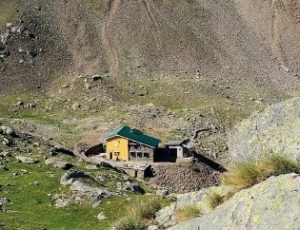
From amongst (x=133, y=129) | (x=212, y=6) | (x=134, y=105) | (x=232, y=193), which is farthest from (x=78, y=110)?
(x=232, y=193)

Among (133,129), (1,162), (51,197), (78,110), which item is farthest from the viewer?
(78,110)

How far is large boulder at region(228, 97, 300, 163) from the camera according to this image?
14734 millimetres

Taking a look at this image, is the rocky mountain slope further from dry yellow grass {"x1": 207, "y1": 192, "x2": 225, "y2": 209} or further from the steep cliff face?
dry yellow grass {"x1": 207, "y1": 192, "x2": 225, "y2": 209}

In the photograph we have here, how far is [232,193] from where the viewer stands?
1549 cm

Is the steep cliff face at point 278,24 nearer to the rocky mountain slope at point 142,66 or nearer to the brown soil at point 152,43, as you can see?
the brown soil at point 152,43

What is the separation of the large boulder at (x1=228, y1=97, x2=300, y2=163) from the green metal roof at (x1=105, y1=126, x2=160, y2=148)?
188 feet

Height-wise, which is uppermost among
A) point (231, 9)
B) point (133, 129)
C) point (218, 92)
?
point (231, 9)

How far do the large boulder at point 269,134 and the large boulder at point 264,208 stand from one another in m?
1.37

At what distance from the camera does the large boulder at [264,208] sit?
1200 centimetres

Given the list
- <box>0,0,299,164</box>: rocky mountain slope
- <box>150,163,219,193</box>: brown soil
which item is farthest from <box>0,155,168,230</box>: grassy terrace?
<box>0,0,299,164</box>: rocky mountain slope

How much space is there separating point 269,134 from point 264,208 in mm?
3390

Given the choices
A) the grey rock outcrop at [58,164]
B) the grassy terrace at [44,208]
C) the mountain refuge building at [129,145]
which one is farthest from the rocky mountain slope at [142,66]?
the grassy terrace at [44,208]

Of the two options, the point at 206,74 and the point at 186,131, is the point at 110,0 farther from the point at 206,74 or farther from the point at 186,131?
the point at 186,131

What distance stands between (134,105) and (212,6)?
44.1 meters
